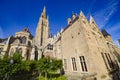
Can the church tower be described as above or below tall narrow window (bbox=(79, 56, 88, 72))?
above

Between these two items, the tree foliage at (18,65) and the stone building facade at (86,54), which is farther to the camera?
the tree foliage at (18,65)

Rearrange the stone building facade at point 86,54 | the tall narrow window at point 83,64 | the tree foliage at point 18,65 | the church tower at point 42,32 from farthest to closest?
the church tower at point 42,32 → the tall narrow window at point 83,64 → the tree foliage at point 18,65 → the stone building facade at point 86,54

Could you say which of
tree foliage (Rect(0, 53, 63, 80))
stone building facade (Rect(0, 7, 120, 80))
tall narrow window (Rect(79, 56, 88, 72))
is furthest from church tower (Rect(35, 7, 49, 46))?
tall narrow window (Rect(79, 56, 88, 72))

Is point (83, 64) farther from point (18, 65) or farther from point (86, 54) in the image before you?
point (18, 65)

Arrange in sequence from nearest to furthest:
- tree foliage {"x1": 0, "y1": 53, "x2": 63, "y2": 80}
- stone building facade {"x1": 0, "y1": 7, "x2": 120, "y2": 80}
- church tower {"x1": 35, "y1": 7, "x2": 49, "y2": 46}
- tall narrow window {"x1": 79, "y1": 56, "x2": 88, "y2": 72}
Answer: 1. stone building facade {"x1": 0, "y1": 7, "x2": 120, "y2": 80}
2. tree foliage {"x1": 0, "y1": 53, "x2": 63, "y2": 80}
3. tall narrow window {"x1": 79, "y1": 56, "x2": 88, "y2": 72}
4. church tower {"x1": 35, "y1": 7, "x2": 49, "y2": 46}

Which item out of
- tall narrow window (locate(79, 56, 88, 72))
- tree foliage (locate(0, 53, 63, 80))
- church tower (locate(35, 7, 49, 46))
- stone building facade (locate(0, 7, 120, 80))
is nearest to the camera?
stone building facade (locate(0, 7, 120, 80))

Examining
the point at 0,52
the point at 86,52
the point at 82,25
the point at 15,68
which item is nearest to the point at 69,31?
the point at 82,25

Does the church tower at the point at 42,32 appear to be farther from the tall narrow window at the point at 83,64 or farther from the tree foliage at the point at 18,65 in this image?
the tall narrow window at the point at 83,64

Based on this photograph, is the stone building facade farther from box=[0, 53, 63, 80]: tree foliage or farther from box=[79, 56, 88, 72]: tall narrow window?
box=[0, 53, 63, 80]: tree foliage

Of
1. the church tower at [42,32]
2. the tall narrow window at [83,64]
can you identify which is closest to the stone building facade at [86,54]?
the tall narrow window at [83,64]

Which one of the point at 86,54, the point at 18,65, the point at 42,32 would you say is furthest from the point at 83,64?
the point at 42,32

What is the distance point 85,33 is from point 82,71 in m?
6.89

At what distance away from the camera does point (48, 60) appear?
16938 mm

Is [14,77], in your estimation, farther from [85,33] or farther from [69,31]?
[85,33]
